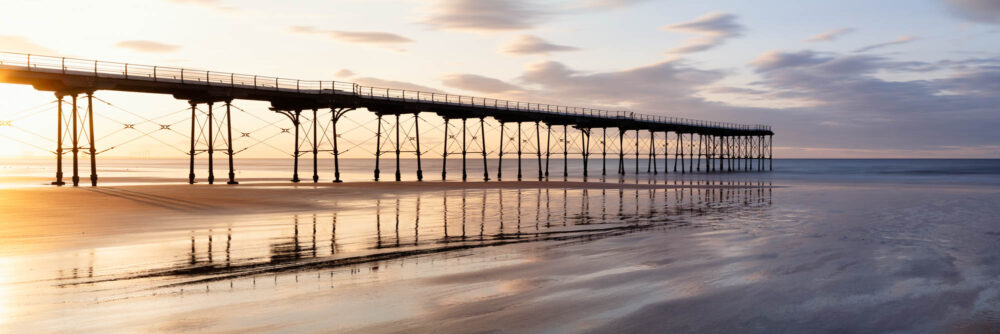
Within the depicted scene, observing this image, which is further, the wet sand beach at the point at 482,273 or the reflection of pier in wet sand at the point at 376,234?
the reflection of pier in wet sand at the point at 376,234

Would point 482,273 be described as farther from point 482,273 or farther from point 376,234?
point 376,234

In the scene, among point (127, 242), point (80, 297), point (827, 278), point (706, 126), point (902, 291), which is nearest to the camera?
point (80, 297)

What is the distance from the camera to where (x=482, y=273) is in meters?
10.7

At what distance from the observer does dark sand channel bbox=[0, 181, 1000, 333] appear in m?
7.70

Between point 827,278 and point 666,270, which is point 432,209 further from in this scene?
point 827,278

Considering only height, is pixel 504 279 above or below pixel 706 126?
below

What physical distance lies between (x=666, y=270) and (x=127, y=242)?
35.6 ft

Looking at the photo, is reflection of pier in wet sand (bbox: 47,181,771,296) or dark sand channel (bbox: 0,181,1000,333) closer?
dark sand channel (bbox: 0,181,1000,333)

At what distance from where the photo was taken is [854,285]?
10.3 meters

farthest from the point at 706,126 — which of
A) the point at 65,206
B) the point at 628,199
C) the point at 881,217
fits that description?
the point at 65,206

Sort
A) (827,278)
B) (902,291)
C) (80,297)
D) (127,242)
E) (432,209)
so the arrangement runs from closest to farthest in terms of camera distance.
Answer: (80,297) < (902,291) < (827,278) < (127,242) < (432,209)

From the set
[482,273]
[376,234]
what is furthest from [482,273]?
[376,234]

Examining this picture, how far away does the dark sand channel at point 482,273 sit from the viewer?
25.2ft

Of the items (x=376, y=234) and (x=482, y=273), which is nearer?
(x=482, y=273)
